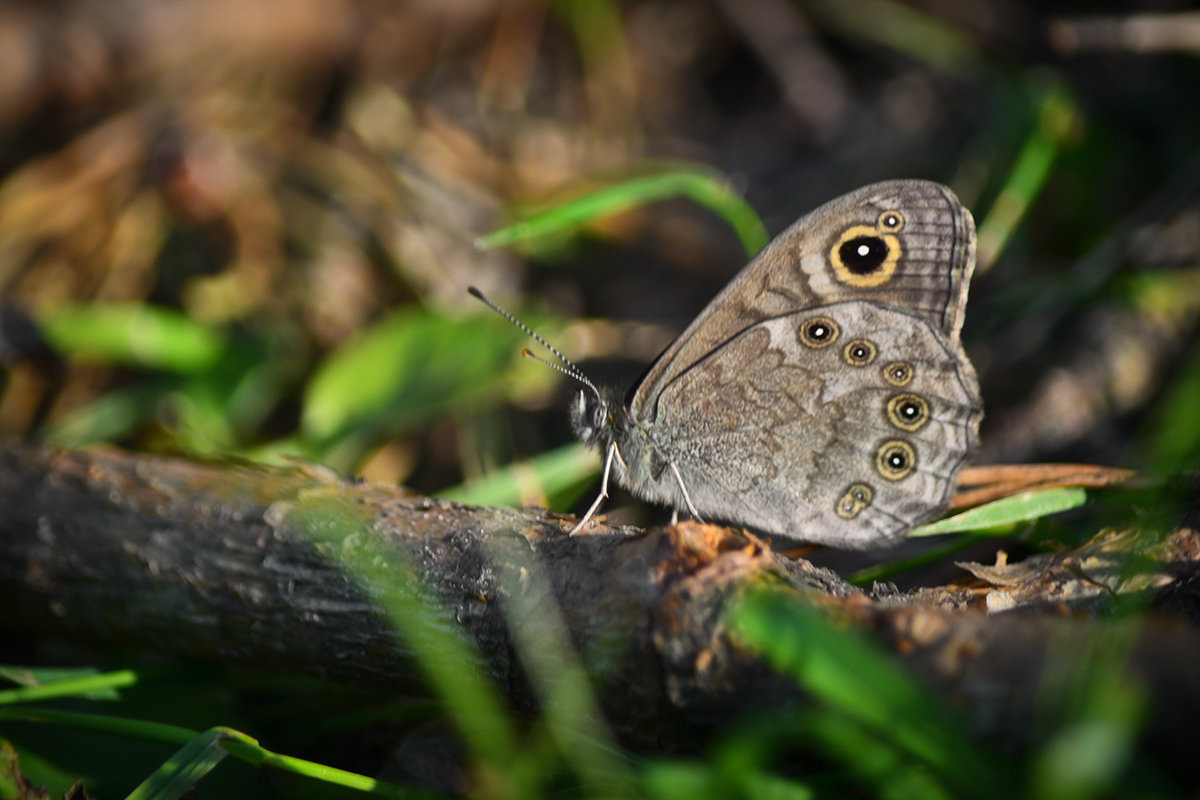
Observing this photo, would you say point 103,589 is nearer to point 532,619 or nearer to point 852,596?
point 532,619

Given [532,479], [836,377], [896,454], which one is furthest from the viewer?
[532,479]

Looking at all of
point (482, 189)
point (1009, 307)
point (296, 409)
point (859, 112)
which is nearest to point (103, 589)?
point (296, 409)

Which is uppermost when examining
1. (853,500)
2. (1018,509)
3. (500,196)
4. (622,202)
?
(622,202)

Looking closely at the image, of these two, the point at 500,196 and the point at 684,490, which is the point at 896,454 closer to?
the point at 684,490

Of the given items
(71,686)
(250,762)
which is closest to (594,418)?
(250,762)

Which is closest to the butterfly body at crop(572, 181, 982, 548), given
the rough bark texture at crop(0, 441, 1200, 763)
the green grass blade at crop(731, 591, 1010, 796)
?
the rough bark texture at crop(0, 441, 1200, 763)

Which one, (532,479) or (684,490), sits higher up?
(684,490)

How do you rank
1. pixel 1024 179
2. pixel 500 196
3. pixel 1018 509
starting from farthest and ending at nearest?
1. pixel 500 196
2. pixel 1024 179
3. pixel 1018 509

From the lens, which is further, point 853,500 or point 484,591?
point 853,500

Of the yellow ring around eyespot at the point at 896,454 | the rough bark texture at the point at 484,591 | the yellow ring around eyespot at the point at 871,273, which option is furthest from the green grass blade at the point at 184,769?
the yellow ring around eyespot at the point at 871,273

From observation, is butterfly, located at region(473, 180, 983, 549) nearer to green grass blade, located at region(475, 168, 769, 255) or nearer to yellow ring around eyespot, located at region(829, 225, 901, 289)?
yellow ring around eyespot, located at region(829, 225, 901, 289)
